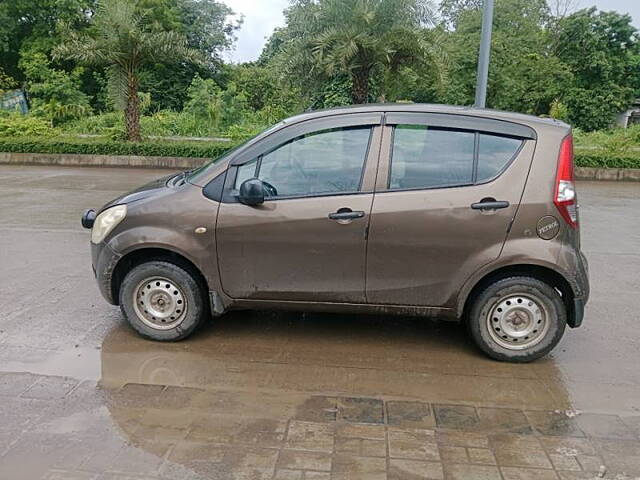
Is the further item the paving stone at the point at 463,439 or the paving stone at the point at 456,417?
the paving stone at the point at 456,417

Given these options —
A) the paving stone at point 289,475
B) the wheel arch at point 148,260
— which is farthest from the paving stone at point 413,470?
the wheel arch at point 148,260

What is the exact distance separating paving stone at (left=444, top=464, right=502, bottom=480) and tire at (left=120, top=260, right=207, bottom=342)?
2248mm

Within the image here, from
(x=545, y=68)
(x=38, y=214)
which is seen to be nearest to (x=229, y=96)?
(x=38, y=214)

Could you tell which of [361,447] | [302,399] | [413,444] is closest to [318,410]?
[302,399]

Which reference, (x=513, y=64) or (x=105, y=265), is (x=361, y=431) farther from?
(x=513, y=64)

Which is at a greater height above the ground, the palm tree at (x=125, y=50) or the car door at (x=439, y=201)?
the palm tree at (x=125, y=50)

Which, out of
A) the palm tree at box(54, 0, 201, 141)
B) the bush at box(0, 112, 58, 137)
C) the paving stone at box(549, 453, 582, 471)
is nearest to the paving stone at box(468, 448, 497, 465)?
the paving stone at box(549, 453, 582, 471)

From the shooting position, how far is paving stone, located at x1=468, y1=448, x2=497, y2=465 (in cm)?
312

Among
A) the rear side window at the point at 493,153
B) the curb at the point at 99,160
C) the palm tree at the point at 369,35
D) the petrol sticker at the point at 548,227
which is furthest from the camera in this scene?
the curb at the point at 99,160

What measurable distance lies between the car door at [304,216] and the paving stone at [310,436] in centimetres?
116

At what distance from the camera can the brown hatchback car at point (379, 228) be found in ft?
13.6

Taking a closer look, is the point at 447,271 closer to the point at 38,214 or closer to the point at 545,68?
the point at 38,214

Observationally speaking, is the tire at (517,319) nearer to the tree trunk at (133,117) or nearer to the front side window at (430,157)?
the front side window at (430,157)

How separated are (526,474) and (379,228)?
1.85 m
